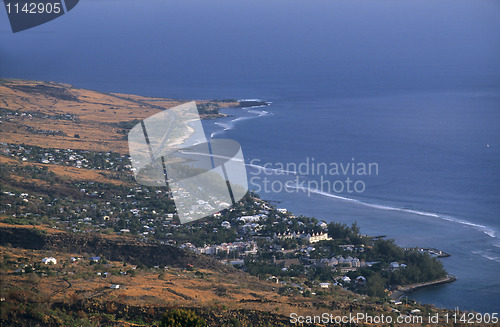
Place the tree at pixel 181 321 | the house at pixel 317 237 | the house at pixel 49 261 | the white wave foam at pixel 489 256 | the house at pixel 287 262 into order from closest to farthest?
1. the tree at pixel 181 321
2. the house at pixel 49 261
3. the house at pixel 287 262
4. the white wave foam at pixel 489 256
5. the house at pixel 317 237

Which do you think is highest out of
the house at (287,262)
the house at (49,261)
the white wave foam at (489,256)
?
the house at (49,261)

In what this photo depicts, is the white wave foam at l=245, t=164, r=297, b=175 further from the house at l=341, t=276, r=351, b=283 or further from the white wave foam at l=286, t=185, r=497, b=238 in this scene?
the house at l=341, t=276, r=351, b=283

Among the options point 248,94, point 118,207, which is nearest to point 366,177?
point 118,207

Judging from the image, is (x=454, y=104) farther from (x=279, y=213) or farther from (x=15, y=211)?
(x=15, y=211)

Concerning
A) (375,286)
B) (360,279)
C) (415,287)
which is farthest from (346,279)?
(415,287)

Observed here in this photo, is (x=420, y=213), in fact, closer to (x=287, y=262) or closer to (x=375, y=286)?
(x=287, y=262)

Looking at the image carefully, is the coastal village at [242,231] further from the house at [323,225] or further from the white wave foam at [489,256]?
→ the white wave foam at [489,256]

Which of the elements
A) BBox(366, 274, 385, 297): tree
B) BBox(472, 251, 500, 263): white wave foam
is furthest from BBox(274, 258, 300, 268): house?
BBox(472, 251, 500, 263): white wave foam

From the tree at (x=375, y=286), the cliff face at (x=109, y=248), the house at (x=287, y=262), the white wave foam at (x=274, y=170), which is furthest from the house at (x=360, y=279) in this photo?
the white wave foam at (x=274, y=170)

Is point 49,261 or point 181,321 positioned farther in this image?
point 49,261
